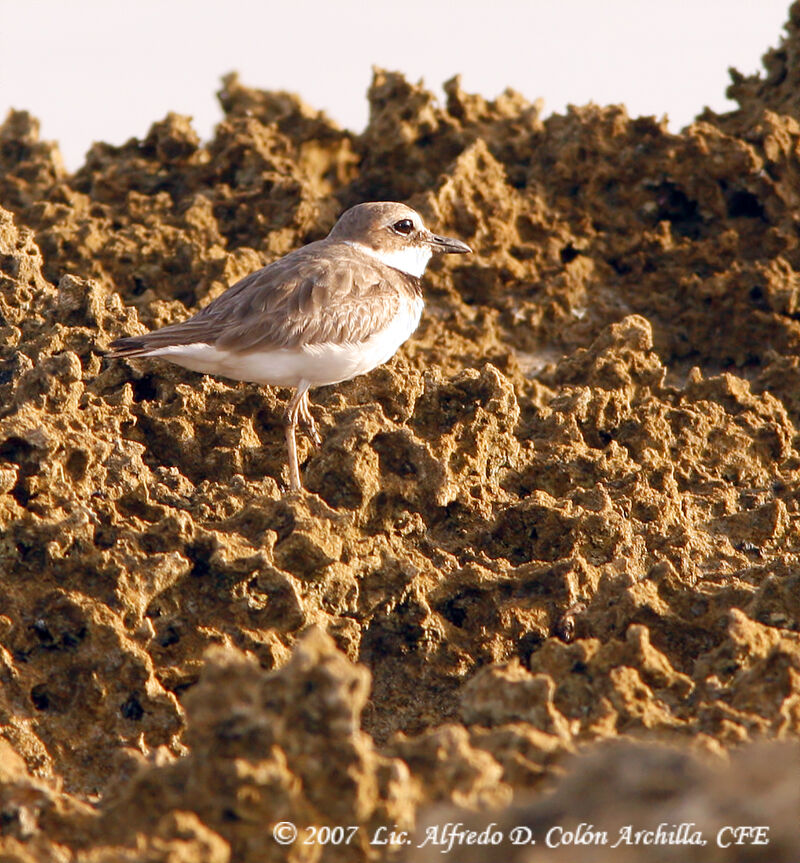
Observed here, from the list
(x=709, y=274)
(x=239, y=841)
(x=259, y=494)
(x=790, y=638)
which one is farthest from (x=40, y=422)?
(x=709, y=274)

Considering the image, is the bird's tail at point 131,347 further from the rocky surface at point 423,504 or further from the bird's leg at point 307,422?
the bird's leg at point 307,422

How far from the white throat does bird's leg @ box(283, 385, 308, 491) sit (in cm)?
168

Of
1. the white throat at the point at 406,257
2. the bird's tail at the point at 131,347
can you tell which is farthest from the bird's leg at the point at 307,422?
the white throat at the point at 406,257

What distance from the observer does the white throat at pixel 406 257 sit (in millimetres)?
8688

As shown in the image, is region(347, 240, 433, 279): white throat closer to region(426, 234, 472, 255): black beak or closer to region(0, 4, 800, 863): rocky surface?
region(426, 234, 472, 255): black beak

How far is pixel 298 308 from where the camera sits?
751 cm

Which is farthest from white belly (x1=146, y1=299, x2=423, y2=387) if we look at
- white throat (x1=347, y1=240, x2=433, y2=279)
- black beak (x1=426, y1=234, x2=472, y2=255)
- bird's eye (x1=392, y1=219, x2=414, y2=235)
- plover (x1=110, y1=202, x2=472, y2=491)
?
black beak (x1=426, y1=234, x2=472, y2=255)

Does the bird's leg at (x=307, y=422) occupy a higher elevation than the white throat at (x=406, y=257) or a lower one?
lower

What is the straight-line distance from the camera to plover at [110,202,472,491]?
6926 mm

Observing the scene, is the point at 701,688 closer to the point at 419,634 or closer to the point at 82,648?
the point at 419,634

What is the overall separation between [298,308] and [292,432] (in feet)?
3.23

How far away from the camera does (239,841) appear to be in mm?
3570

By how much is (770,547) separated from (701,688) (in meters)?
2.02

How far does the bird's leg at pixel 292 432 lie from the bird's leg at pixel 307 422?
0.03 meters
